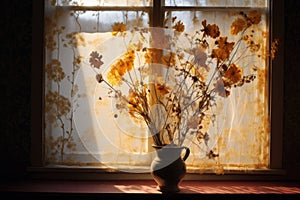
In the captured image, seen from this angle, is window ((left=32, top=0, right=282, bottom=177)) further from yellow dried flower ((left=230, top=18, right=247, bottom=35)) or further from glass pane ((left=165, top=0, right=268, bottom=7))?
yellow dried flower ((left=230, top=18, right=247, bottom=35))

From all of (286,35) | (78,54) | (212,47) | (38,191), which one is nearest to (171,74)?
(212,47)

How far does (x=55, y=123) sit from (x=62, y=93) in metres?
0.19

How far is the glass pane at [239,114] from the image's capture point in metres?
2.45

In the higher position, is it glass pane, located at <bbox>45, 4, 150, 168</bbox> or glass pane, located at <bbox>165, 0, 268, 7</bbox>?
glass pane, located at <bbox>165, 0, 268, 7</bbox>

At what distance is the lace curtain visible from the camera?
8.04 feet

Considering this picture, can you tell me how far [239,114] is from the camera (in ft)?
8.04

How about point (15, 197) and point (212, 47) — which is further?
point (212, 47)

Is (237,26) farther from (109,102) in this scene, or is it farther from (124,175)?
(124,175)

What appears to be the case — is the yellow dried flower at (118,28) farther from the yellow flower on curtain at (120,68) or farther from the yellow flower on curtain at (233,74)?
the yellow flower on curtain at (233,74)

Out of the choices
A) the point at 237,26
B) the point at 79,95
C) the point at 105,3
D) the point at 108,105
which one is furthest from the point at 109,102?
the point at 237,26

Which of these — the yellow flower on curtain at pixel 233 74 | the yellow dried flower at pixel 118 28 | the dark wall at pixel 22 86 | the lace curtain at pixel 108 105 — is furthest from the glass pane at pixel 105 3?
the yellow flower on curtain at pixel 233 74

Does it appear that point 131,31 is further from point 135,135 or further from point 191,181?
point 191,181

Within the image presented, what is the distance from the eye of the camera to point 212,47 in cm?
245

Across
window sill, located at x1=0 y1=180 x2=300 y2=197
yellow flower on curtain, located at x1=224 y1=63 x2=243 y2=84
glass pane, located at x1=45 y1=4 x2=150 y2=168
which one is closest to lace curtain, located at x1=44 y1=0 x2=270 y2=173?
glass pane, located at x1=45 y1=4 x2=150 y2=168
